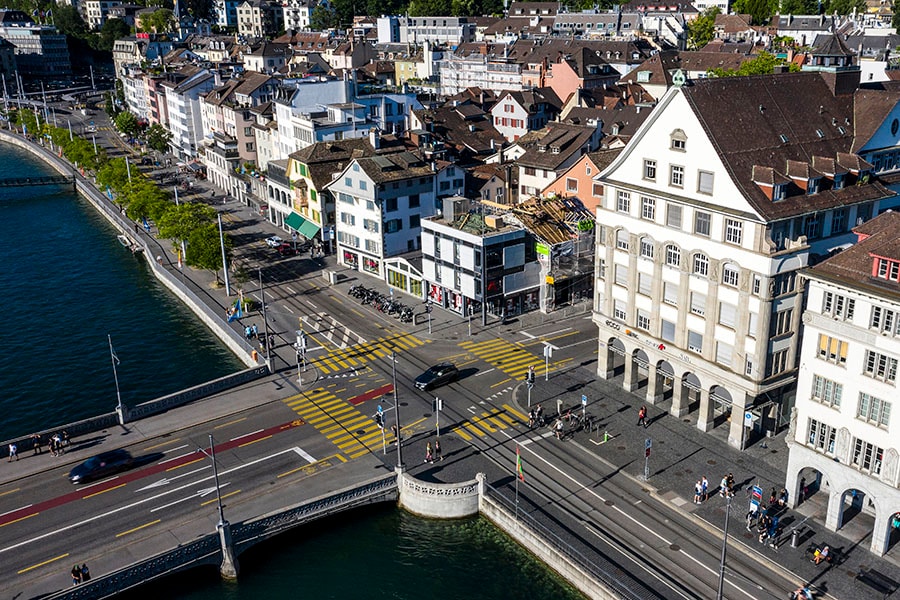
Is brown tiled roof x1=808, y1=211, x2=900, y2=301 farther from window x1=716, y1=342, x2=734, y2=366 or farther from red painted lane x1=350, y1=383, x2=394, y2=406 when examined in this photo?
red painted lane x1=350, y1=383, x2=394, y2=406

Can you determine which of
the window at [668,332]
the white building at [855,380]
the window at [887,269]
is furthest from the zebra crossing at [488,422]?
the window at [887,269]

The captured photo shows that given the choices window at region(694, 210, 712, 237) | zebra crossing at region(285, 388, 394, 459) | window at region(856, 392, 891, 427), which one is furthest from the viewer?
zebra crossing at region(285, 388, 394, 459)

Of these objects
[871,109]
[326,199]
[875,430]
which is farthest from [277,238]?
[875,430]

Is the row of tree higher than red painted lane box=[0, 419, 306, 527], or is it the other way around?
the row of tree

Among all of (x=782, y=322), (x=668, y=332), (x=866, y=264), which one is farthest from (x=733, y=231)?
(x=866, y=264)

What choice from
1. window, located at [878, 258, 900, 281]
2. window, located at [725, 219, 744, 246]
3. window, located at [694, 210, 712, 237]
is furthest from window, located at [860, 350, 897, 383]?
window, located at [694, 210, 712, 237]

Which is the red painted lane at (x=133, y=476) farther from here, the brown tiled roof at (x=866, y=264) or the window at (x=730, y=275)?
the brown tiled roof at (x=866, y=264)

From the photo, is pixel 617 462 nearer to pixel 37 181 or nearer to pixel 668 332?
pixel 668 332

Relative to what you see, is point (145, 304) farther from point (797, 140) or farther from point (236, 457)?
point (797, 140)
